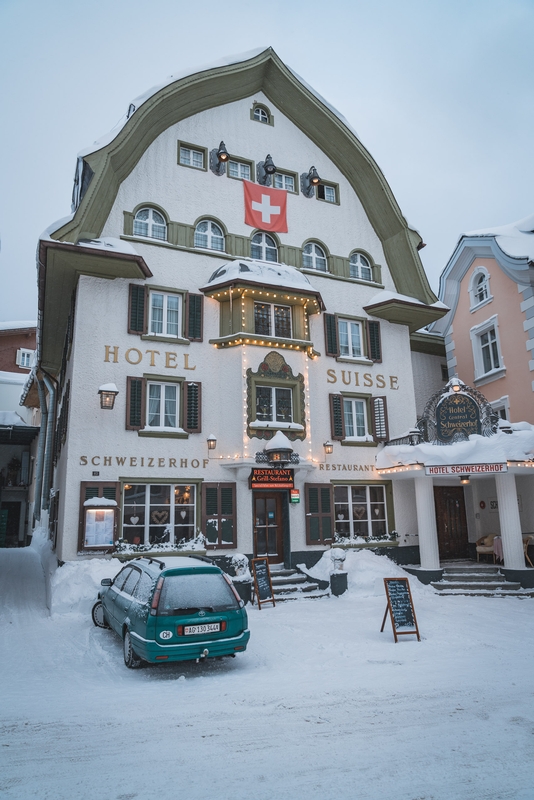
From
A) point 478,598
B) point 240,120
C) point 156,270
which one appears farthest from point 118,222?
point 478,598

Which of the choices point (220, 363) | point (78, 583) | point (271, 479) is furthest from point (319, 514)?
point (78, 583)

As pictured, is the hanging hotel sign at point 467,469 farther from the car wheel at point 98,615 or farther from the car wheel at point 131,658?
the car wheel at point 131,658

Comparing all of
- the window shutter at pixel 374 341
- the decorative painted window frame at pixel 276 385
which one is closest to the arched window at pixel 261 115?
the window shutter at pixel 374 341

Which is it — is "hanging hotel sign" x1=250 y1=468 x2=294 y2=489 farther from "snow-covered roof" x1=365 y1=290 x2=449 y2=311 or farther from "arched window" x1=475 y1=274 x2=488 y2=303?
"arched window" x1=475 y1=274 x2=488 y2=303

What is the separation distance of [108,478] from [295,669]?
8344mm

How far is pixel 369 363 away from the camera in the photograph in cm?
1927

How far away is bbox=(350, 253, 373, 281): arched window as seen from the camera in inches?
797

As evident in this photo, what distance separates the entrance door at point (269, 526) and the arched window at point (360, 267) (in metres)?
8.62

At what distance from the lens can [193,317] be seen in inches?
664

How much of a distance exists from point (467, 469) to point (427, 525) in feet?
7.25

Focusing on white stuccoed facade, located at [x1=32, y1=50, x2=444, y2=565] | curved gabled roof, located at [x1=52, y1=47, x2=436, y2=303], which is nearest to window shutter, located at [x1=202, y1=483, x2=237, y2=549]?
white stuccoed facade, located at [x1=32, y1=50, x2=444, y2=565]

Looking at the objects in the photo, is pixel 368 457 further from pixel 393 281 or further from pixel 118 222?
pixel 118 222

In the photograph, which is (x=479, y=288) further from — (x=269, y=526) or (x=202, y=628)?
(x=202, y=628)

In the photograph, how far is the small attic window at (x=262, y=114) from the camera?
19.7 m
